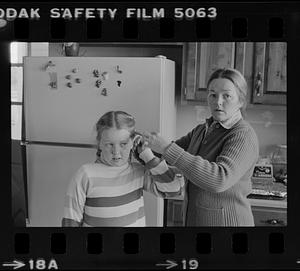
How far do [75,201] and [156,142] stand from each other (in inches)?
8.2

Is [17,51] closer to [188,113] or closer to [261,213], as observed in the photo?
[188,113]

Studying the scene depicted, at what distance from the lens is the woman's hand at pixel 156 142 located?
105 centimetres

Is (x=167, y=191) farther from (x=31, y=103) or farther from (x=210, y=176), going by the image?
(x=31, y=103)

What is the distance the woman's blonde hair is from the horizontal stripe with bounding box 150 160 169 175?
0.62 feet

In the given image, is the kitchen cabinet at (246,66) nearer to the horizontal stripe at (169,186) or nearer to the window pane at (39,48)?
the horizontal stripe at (169,186)

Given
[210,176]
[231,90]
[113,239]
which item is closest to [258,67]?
[231,90]

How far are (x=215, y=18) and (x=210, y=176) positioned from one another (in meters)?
0.32

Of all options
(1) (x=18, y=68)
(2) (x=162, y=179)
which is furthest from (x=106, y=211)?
(1) (x=18, y=68)

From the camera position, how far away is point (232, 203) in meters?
1.04

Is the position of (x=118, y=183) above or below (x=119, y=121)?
below

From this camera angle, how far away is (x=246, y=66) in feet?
3.41

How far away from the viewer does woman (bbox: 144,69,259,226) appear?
3.37ft

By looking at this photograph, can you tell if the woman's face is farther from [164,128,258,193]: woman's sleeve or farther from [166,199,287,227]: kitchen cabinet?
[166,199,287,227]: kitchen cabinet

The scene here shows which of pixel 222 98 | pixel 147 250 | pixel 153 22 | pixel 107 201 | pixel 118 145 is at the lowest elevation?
pixel 147 250
